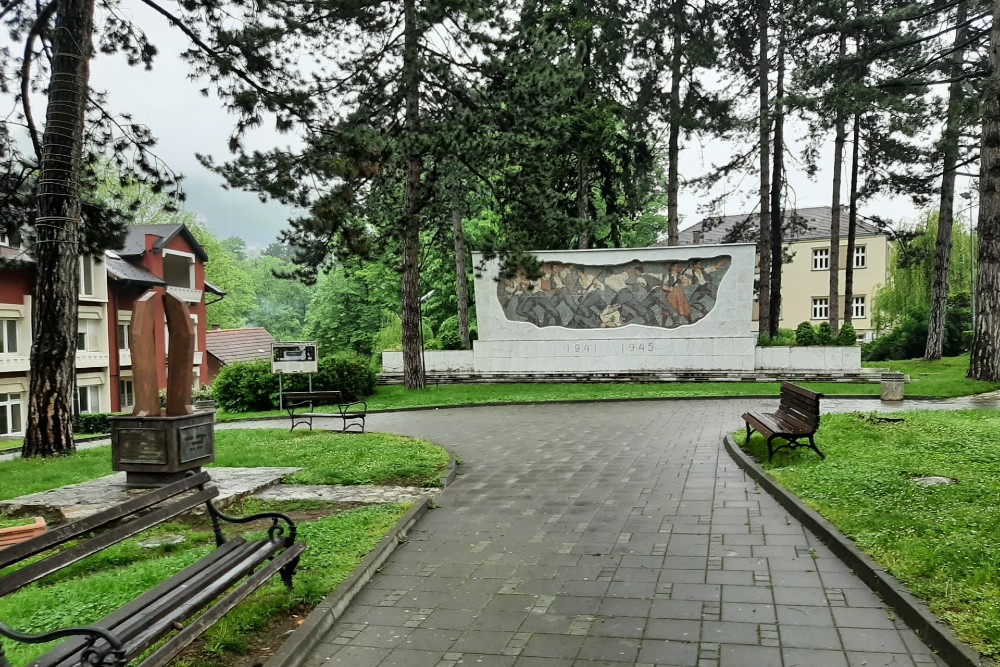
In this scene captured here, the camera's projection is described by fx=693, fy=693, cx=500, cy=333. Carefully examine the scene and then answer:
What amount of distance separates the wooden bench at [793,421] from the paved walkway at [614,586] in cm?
81

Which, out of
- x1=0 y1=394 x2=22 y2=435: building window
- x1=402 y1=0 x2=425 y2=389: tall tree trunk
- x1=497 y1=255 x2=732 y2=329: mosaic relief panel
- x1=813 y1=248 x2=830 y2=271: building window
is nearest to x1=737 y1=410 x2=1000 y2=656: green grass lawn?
x1=402 y1=0 x2=425 y2=389: tall tree trunk

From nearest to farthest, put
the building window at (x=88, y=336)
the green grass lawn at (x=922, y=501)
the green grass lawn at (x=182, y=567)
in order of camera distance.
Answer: the green grass lawn at (x=182, y=567) → the green grass lawn at (x=922, y=501) → the building window at (x=88, y=336)

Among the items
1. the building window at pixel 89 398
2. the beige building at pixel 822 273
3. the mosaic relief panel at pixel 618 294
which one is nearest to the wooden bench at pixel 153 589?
the mosaic relief panel at pixel 618 294

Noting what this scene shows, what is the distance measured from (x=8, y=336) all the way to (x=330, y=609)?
31.0m

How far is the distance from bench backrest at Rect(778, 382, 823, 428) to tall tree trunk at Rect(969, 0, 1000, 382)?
12.3 meters

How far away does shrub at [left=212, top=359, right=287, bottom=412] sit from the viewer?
2300 cm

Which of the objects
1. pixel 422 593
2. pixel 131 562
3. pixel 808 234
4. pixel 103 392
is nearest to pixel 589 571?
pixel 422 593

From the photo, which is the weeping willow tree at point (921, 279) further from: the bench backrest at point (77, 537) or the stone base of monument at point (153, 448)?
the bench backrest at point (77, 537)

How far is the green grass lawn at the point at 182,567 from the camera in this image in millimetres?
4016

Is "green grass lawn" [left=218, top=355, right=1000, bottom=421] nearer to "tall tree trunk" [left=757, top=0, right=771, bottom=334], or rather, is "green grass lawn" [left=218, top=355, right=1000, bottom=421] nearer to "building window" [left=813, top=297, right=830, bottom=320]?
"tall tree trunk" [left=757, top=0, right=771, bottom=334]

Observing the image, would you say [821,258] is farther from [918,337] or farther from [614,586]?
[614,586]

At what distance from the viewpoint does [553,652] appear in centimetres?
387

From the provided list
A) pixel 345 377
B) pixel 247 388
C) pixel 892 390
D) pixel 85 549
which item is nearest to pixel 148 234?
pixel 247 388

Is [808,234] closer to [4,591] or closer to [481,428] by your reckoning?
[481,428]
